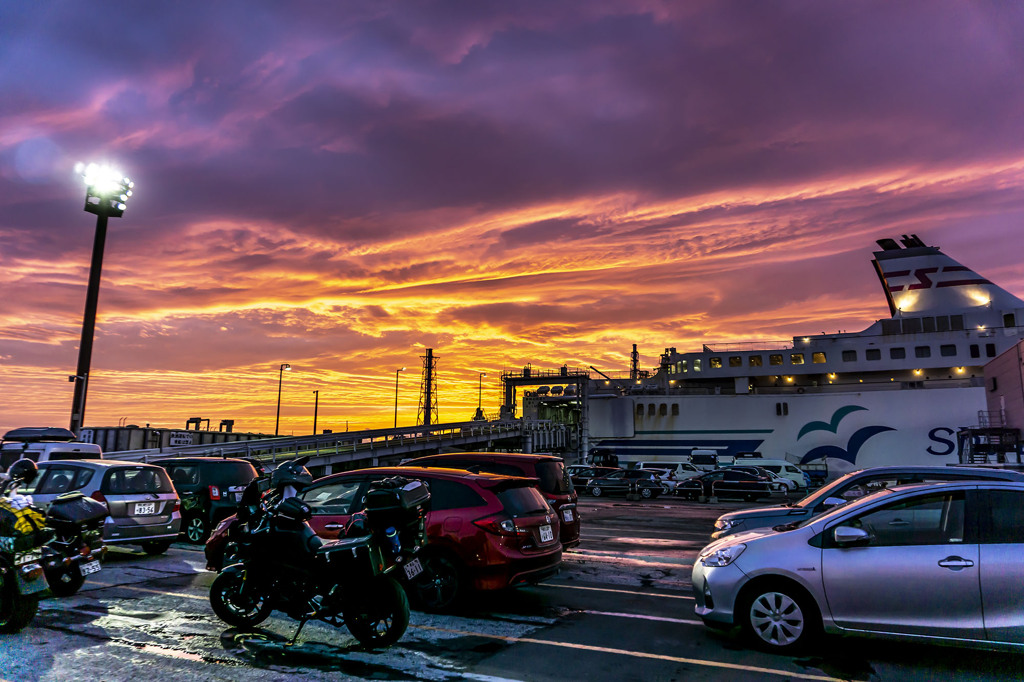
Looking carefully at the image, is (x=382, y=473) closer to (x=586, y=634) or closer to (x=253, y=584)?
(x=253, y=584)

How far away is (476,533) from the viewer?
21.9 ft

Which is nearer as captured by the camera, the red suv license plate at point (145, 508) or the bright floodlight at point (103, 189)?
the red suv license plate at point (145, 508)

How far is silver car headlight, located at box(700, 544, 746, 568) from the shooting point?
225 inches

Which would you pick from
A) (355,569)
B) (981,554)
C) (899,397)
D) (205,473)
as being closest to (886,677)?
(981,554)

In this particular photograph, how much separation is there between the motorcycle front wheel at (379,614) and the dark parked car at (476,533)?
1.17 m

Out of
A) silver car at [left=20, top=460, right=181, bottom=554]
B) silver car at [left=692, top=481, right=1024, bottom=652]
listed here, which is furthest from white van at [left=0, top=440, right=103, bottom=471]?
silver car at [left=692, top=481, right=1024, bottom=652]

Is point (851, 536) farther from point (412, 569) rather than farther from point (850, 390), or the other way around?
point (850, 390)

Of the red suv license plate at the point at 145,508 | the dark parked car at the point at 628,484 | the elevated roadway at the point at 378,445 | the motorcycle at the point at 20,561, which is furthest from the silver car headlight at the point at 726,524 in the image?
the dark parked car at the point at 628,484

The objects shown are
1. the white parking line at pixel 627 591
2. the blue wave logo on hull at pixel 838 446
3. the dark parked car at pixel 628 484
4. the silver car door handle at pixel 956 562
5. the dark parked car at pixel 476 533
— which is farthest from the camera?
the blue wave logo on hull at pixel 838 446

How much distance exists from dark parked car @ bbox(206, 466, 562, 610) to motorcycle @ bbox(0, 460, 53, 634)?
6.11ft

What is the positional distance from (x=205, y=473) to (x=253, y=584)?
7.87 metres

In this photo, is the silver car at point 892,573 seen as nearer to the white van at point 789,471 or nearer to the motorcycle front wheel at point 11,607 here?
the motorcycle front wheel at point 11,607

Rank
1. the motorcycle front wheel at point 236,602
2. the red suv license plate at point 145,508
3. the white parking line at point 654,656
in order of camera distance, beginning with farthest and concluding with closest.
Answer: the red suv license plate at point 145,508 < the motorcycle front wheel at point 236,602 < the white parking line at point 654,656

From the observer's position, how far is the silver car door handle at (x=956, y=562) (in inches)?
196
